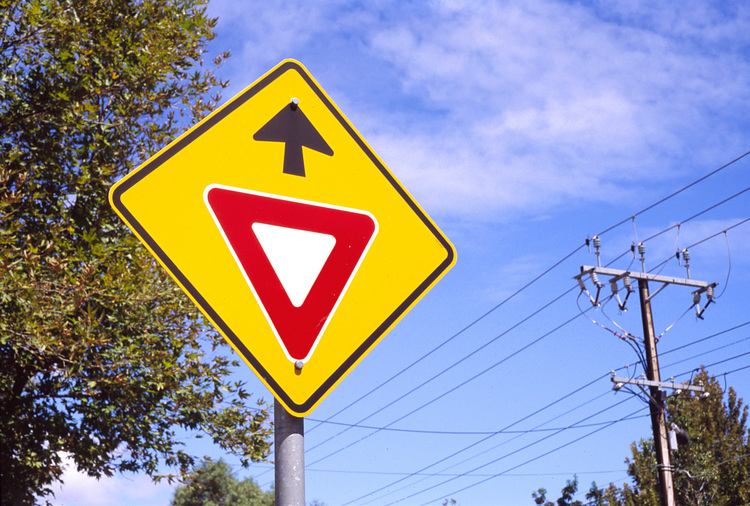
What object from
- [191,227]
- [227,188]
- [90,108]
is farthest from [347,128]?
[90,108]

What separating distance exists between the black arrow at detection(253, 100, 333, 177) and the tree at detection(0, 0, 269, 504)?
27.1 feet

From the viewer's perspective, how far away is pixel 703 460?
145 feet

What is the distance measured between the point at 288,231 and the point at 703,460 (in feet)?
159

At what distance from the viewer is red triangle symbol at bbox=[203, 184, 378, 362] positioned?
7.56 ft

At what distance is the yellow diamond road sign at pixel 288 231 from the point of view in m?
2.26

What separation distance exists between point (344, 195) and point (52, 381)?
10484 millimetres

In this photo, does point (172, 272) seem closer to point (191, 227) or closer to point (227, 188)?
point (191, 227)

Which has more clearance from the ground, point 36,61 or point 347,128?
point 36,61

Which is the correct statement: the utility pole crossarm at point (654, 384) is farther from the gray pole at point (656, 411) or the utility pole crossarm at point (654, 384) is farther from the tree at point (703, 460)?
the tree at point (703, 460)

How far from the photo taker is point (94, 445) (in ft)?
38.4

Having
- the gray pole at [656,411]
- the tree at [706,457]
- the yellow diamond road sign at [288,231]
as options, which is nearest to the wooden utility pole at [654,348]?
the gray pole at [656,411]

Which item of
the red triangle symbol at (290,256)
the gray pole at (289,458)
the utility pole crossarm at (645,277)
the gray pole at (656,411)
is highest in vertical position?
the utility pole crossarm at (645,277)

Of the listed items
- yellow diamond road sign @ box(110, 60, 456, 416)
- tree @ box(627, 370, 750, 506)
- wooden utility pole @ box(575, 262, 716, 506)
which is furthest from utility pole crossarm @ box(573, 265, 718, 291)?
yellow diamond road sign @ box(110, 60, 456, 416)

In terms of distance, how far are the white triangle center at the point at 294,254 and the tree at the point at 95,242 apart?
8429mm
